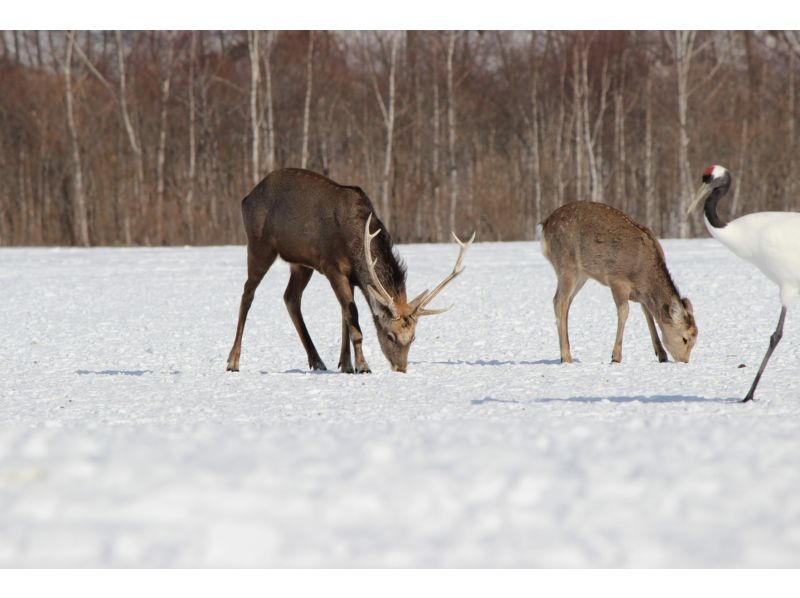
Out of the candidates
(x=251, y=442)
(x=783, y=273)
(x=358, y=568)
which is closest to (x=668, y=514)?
(x=358, y=568)

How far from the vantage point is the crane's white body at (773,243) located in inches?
270

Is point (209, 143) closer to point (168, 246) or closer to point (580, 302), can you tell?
point (168, 246)

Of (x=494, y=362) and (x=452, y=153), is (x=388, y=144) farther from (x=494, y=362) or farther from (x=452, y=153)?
(x=494, y=362)

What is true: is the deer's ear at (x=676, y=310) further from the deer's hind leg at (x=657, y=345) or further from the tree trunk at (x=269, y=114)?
the tree trunk at (x=269, y=114)

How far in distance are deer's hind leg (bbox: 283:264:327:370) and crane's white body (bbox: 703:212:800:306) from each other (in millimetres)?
3850

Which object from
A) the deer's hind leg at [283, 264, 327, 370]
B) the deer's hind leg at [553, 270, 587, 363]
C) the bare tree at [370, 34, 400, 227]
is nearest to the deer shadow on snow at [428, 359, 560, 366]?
the deer's hind leg at [553, 270, 587, 363]

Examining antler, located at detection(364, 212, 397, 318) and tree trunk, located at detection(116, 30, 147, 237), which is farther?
tree trunk, located at detection(116, 30, 147, 237)

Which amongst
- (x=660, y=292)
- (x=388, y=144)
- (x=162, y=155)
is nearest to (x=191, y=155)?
(x=162, y=155)

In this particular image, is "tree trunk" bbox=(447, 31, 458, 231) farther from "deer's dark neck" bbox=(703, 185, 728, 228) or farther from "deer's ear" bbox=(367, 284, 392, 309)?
"deer's dark neck" bbox=(703, 185, 728, 228)

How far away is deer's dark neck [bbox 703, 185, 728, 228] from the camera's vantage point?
23.8 feet

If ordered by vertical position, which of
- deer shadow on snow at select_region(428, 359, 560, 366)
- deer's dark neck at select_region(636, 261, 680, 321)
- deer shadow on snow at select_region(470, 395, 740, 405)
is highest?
deer's dark neck at select_region(636, 261, 680, 321)

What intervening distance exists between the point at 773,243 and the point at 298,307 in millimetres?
4433

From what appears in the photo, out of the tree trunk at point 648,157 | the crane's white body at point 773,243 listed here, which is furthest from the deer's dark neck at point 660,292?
the tree trunk at point 648,157

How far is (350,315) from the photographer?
9438 mm
